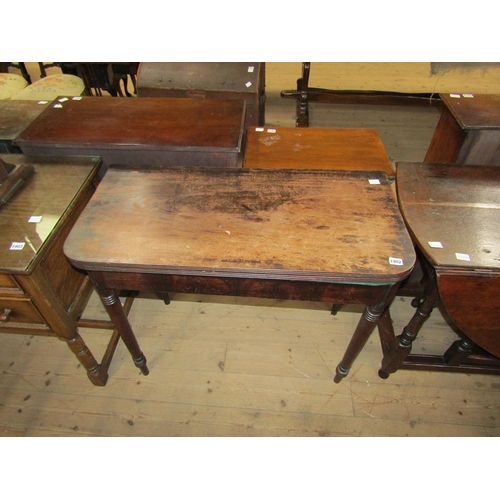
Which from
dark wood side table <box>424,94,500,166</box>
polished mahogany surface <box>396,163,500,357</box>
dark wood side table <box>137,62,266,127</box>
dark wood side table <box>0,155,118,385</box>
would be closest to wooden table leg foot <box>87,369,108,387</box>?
dark wood side table <box>0,155,118,385</box>

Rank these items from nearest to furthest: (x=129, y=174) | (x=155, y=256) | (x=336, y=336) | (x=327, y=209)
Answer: (x=155, y=256)
(x=327, y=209)
(x=129, y=174)
(x=336, y=336)

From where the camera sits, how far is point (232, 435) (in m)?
1.55

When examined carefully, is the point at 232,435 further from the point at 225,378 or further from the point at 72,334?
the point at 72,334

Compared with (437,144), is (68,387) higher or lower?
lower

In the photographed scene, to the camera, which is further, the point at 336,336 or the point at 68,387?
the point at 336,336

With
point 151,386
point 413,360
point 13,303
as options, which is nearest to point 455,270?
point 413,360

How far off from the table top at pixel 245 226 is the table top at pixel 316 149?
232mm

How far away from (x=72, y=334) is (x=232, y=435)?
86cm

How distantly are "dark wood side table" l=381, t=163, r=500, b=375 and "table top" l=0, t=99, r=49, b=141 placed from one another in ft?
6.16

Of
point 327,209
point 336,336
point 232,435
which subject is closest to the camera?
point 327,209

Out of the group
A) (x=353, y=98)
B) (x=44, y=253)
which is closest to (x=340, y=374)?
(x=44, y=253)

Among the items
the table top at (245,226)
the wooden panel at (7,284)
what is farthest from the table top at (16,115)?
the wooden panel at (7,284)

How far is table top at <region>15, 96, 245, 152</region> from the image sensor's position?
1516 mm

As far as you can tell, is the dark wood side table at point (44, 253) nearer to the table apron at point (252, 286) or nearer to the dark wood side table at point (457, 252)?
the table apron at point (252, 286)
